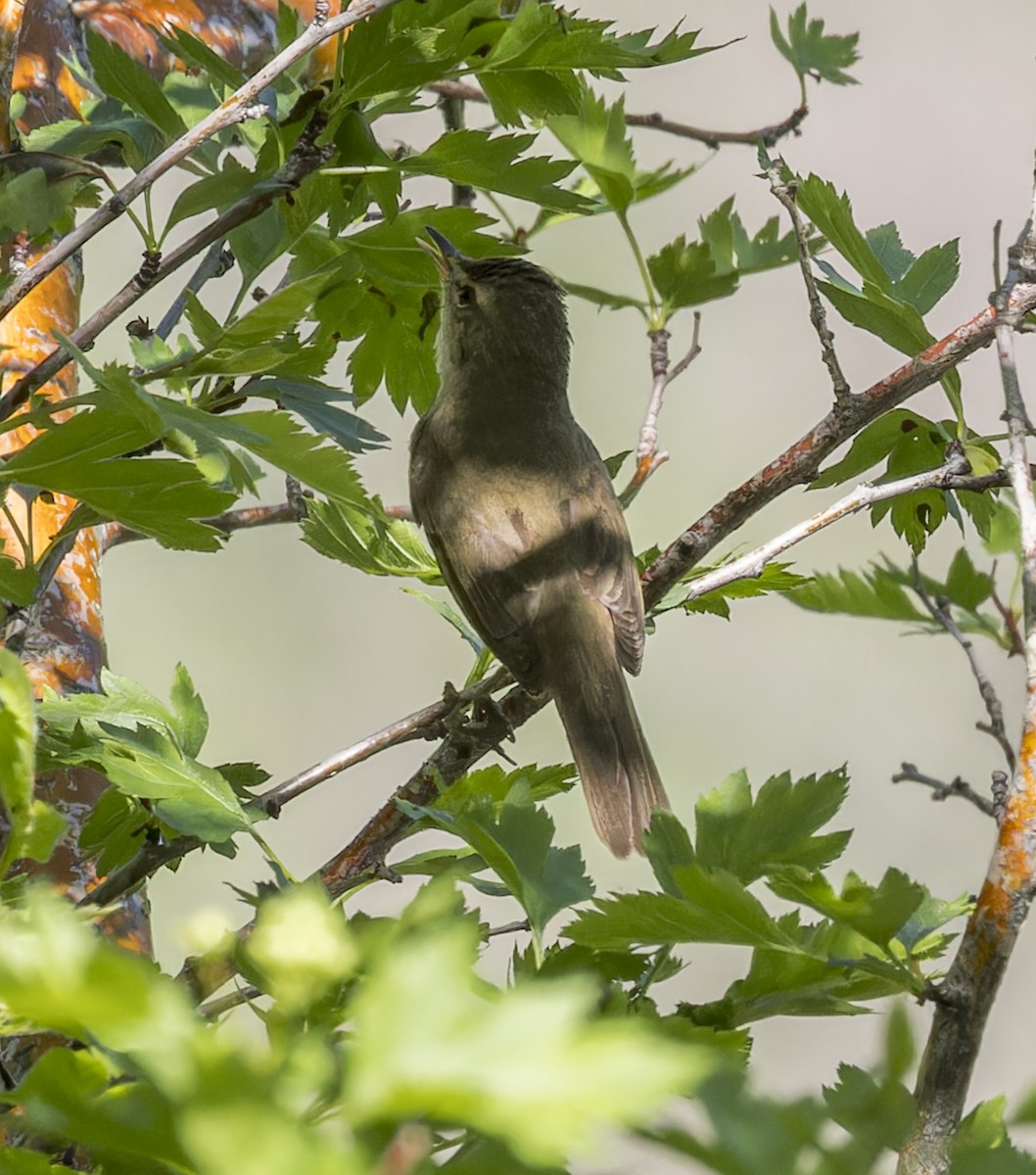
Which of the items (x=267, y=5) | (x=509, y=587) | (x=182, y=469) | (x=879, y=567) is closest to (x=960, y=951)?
(x=182, y=469)

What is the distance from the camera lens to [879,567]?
156 centimetres

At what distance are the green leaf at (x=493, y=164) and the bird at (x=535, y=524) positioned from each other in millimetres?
479

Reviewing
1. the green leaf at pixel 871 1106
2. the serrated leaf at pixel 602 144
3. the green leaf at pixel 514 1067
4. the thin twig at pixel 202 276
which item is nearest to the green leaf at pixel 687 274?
the serrated leaf at pixel 602 144

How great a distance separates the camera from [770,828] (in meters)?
0.79

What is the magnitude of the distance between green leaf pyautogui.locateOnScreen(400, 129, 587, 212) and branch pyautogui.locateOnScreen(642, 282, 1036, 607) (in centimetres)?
30

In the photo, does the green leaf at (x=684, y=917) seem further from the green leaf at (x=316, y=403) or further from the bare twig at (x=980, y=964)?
the green leaf at (x=316, y=403)

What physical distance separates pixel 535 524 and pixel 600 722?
0.41m

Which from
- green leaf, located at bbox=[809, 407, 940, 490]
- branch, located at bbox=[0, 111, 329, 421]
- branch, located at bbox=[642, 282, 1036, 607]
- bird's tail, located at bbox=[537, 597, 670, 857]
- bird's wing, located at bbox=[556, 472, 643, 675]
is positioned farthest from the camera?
bird's wing, located at bbox=[556, 472, 643, 675]

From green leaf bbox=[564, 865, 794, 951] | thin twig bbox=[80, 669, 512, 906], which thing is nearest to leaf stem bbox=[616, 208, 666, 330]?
thin twig bbox=[80, 669, 512, 906]

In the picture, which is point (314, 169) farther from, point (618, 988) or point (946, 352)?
point (618, 988)

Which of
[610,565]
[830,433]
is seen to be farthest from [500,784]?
[610,565]

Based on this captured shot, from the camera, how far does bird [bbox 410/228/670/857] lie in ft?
6.35

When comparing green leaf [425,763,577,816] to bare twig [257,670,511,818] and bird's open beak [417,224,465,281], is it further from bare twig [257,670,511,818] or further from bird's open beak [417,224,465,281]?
bird's open beak [417,224,465,281]

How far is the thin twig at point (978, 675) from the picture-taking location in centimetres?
104
